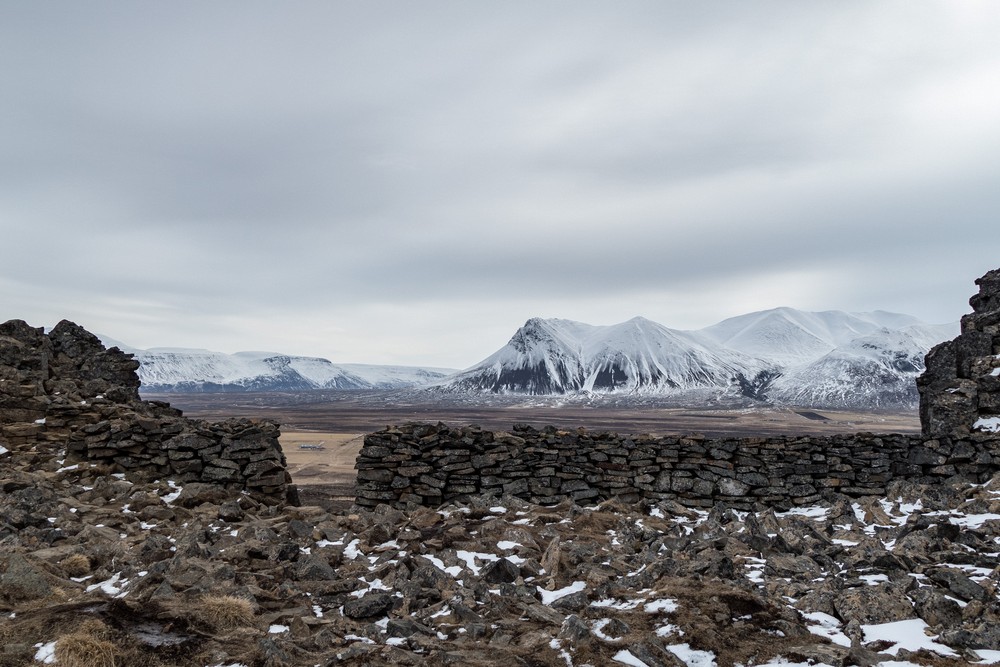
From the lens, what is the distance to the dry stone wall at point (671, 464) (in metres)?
14.0

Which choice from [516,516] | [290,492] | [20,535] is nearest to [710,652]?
[516,516]

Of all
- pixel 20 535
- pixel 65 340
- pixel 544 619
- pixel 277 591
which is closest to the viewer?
pixel 544 619

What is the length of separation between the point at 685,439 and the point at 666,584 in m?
6.83

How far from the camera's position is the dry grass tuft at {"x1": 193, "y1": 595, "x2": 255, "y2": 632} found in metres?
6.50

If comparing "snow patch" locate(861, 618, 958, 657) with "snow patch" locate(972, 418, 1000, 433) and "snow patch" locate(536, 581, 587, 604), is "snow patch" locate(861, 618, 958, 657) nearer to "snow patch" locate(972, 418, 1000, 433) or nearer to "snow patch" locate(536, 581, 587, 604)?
"snow patch" locate(536, 581, 587, 604)

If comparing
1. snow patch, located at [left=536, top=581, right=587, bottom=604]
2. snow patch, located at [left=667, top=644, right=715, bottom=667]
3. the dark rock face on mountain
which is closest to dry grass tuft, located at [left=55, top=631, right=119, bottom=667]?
snow patch, located at [left=536, top=581, right=587, bottom=604]

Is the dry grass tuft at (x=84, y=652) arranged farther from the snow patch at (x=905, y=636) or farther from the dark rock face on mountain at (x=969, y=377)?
the dark rock face on mountain at (x=969, y=377)

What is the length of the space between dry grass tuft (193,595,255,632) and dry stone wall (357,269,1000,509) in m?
7.00

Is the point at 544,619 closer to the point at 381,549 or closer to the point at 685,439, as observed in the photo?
the point at 381,549

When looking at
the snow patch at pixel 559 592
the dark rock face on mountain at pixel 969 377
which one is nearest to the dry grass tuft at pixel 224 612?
the snow patch at pixel 559 592

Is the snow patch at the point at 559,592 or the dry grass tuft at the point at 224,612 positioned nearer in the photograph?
the dry grass tuft at the point at 224,612

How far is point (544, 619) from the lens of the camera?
709 cm

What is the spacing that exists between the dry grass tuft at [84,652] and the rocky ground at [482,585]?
16 millimetres

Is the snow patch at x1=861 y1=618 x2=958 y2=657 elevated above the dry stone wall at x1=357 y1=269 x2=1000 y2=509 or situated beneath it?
situated beneath
